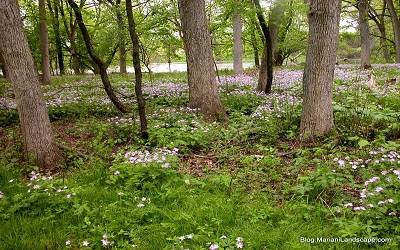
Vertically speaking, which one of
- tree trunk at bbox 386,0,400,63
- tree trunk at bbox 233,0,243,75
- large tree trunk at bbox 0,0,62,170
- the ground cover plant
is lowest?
the ground cover plant

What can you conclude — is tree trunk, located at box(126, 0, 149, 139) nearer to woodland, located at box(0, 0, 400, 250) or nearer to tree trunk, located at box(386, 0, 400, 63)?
woodland, located at box(0, 0, 400, 250)

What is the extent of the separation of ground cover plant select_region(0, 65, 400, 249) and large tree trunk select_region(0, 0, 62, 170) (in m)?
0.37

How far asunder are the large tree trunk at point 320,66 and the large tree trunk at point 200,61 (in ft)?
8.34

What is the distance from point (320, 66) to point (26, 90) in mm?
4983

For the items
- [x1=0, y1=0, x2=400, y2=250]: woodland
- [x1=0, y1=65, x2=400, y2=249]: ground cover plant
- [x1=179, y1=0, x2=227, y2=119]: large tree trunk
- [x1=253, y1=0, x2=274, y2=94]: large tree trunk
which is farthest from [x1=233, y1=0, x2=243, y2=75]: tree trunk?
[x1=0, y1=65, x2=400, y2=249]: ground cover plant

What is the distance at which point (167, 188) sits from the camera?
402 cm

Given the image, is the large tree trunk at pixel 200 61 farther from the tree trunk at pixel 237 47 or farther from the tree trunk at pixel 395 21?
the tree trunk at pixel 395 21

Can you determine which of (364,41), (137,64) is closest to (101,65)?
(137,64)

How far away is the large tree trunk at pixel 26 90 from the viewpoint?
4.60 meters

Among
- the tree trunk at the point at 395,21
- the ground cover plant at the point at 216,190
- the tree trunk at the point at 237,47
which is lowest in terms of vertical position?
the ground cover plant at the point at 216,190

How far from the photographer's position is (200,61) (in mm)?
7520

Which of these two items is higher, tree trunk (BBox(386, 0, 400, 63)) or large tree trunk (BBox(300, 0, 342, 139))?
tree trunk (BBox(386, 0, 400, 63))

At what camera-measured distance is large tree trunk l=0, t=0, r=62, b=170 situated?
15.1ft

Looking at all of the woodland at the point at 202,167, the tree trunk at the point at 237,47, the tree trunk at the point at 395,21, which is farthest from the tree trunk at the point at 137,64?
the tree trunk at the point at 395,21
